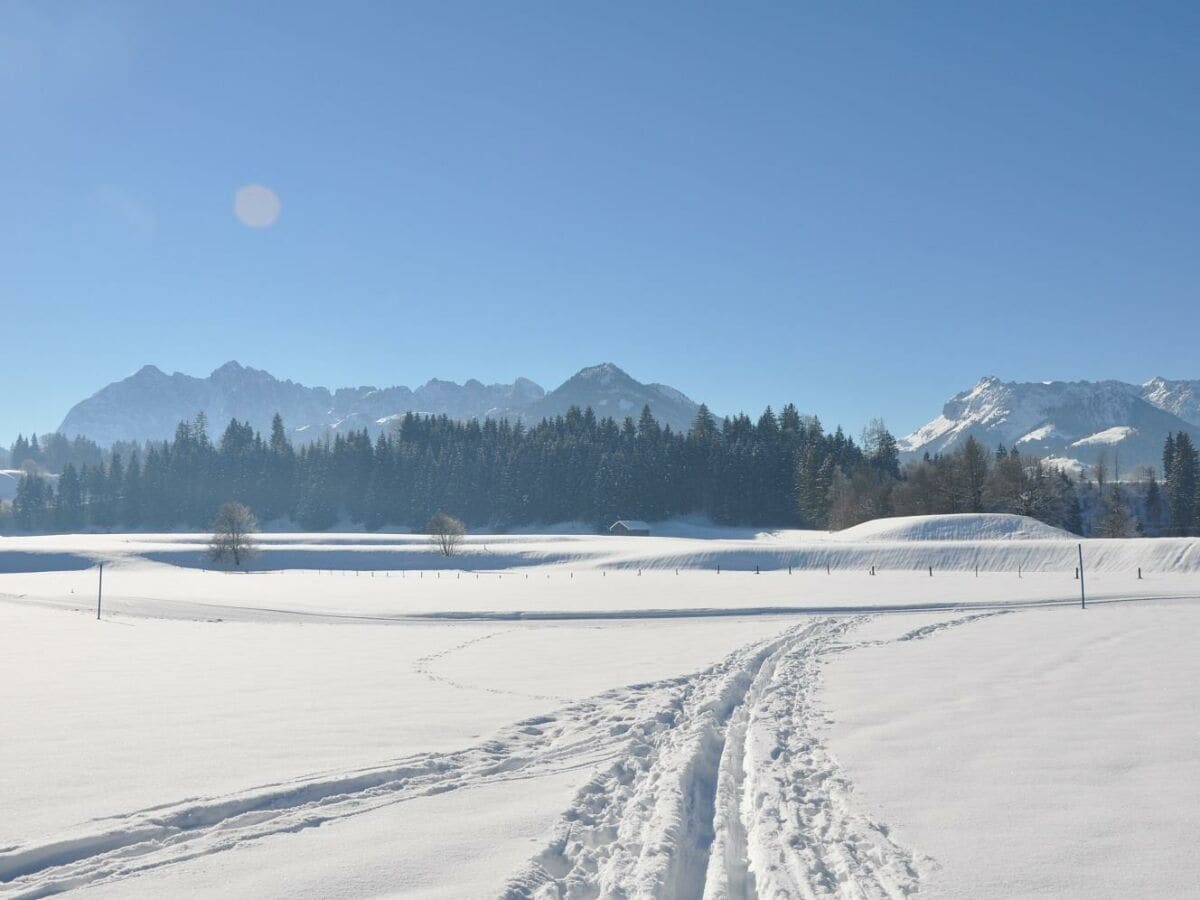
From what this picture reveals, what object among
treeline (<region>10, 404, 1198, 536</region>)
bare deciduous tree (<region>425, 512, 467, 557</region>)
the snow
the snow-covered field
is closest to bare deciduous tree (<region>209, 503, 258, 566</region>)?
bare deciduous tree (<region>425, 512, 467, 557</region>)

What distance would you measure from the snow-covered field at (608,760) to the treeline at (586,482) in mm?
72586

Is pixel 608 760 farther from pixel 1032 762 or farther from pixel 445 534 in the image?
pixel 445 534

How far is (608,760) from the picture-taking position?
10.5 m

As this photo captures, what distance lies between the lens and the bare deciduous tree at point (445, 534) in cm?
8038

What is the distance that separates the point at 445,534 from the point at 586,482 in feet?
121

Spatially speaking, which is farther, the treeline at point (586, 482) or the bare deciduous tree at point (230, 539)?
the treeline at point (586, 482)

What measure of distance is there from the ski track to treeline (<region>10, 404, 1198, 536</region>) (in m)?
85.6

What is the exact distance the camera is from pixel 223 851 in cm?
718

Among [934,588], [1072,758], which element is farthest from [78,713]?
[934,588]

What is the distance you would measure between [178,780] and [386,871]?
12.7 ft

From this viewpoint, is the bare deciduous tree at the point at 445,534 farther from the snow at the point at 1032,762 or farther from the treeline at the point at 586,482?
the snow at the point at 1032,762

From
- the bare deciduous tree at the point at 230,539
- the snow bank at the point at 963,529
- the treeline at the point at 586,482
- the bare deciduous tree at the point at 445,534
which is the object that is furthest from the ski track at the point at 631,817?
the treeline at the point at 586,482

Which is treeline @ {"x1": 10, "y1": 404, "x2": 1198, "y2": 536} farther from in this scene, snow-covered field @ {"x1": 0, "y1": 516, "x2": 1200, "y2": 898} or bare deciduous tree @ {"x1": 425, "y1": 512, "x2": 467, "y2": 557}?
snow-covered field @ {"x1": 0, "y1": 516, "x2": 1200, "y2": 898}

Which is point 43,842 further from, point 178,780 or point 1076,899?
point 1076,899
